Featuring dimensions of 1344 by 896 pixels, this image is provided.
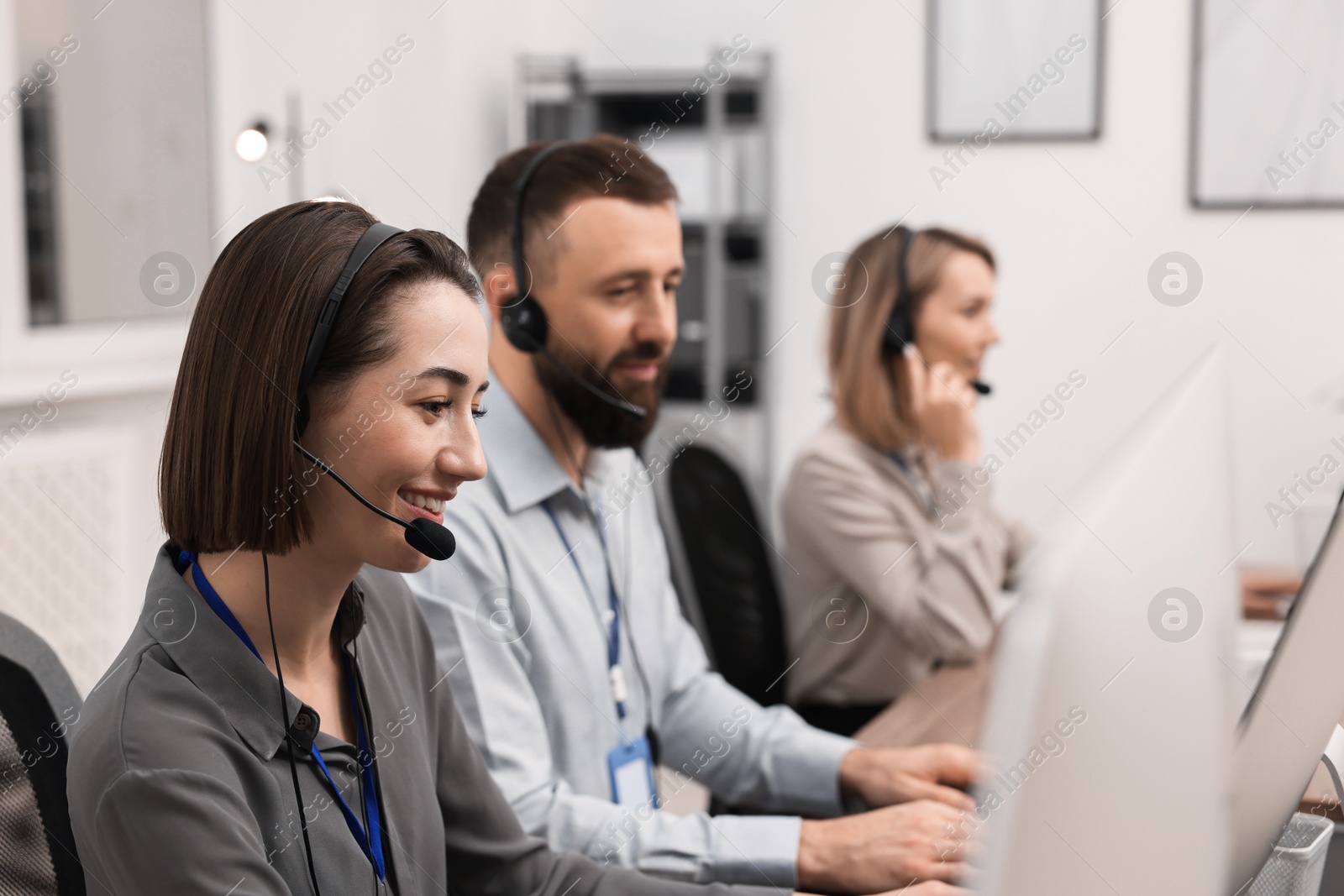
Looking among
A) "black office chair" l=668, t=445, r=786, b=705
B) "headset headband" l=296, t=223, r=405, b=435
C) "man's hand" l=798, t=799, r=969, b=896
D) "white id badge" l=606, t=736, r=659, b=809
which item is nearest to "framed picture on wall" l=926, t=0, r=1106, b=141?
"black office chair" l=668, t=445, r=786, b=705

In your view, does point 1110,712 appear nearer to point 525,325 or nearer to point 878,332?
point 525,325

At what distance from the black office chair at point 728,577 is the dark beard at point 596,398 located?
55 centimetres

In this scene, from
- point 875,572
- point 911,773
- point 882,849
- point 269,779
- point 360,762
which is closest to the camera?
point 269,779

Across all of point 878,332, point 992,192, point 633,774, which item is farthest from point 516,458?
point 992,192

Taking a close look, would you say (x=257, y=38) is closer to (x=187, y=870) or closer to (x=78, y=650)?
(x=78, y=650)

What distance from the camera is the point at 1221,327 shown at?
3.21 meters

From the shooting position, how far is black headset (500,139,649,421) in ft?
4.16

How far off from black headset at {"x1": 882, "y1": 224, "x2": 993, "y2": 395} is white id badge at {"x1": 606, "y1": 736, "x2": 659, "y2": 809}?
3.41 feet

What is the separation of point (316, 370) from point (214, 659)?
199mm

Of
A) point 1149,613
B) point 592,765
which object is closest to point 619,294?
point 592,765

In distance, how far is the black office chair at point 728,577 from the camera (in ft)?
6.15

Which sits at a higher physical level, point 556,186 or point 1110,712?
point 556,186

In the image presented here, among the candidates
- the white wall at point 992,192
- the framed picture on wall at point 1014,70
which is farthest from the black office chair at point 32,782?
the framed picture on wall at point 1014,70

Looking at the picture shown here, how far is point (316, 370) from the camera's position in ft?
2.50
